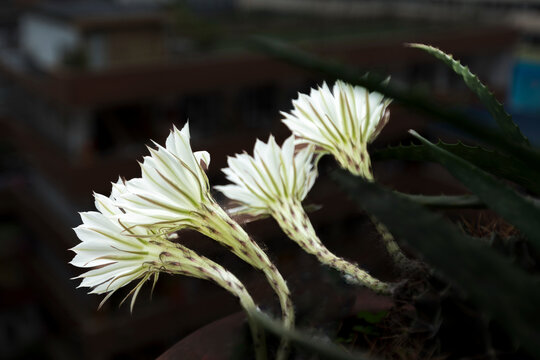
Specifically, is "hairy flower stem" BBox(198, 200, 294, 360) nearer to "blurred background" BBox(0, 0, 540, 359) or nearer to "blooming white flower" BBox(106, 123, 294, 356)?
"blooming white flower" BBox(106, 123, 294, 356)

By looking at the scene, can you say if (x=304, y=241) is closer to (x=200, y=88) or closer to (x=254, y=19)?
(x=200, y=88)

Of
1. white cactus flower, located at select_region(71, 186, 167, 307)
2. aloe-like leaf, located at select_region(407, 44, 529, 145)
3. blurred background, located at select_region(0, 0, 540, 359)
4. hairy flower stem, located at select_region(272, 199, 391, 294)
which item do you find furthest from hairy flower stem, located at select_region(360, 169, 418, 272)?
blurred background, located at select_region(0, 0, 540, 359)

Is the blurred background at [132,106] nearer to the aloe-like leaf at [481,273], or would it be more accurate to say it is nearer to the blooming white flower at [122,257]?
the blooming white flower at [122,257]

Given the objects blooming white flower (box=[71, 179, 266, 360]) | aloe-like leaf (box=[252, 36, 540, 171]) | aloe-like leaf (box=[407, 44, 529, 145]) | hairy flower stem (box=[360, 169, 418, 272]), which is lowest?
hairy flower stem (box=[360, 169, 418, 272])

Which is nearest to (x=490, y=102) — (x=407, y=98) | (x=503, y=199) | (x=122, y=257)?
(x=503, y=199)

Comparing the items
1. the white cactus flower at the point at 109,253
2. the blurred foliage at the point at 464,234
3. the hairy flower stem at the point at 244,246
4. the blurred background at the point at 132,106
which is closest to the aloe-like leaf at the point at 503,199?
the blurred foliage at the point at 464,234

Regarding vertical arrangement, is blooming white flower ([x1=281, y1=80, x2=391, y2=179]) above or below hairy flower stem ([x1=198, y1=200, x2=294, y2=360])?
above

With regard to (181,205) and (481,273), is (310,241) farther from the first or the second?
(481,273)
